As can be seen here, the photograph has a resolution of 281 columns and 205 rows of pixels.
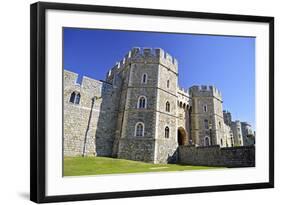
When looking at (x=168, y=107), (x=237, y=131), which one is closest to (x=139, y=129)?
(x=168, y=107)

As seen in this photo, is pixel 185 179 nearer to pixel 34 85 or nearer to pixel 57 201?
pixel 57 201

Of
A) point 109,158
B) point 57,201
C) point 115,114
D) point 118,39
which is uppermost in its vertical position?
point 118,39

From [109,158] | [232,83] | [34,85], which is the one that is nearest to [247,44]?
[232,83]

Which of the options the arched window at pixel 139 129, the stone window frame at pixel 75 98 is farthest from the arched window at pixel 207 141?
the stone window frame at pixel 75 98

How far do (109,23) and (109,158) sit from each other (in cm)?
180

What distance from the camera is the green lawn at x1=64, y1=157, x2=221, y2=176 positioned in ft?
25.1

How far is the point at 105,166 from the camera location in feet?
25.9

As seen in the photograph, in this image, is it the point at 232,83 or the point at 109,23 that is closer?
the point at 109,23

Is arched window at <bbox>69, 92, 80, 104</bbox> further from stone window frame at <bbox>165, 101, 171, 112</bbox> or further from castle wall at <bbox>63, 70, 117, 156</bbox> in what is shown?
stone window frame at <bbox>165, 101, 171, 112</bbox>

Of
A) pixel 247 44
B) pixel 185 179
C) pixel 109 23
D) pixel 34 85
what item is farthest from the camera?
pixel 247 44

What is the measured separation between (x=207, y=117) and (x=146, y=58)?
1.32 m

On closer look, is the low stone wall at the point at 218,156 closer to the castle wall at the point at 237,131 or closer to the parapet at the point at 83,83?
the castle wall at the point at 237,131

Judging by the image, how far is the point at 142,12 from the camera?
7992mm

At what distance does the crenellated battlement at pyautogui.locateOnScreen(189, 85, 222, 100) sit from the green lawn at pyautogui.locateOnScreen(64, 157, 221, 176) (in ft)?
3.48
